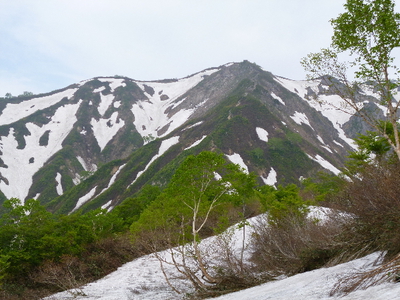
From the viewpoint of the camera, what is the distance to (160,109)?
13200cm

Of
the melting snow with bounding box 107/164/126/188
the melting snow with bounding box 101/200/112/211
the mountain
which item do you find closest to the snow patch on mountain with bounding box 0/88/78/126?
the mountain

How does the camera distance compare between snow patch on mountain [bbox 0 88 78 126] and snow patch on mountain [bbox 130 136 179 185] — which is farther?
snow patch on mountain [bbox 0 88 78 126]

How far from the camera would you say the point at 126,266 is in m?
21.2

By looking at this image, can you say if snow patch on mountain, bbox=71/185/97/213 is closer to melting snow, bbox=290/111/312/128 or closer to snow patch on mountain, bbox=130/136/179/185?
snow patch on mountain, bbox=130/136/179/185

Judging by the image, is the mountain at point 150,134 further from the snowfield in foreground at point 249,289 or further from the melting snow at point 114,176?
the snowfield in foreground at point 249,289

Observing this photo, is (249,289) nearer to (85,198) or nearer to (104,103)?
(85,198)

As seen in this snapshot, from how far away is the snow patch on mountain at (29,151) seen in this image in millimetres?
79500

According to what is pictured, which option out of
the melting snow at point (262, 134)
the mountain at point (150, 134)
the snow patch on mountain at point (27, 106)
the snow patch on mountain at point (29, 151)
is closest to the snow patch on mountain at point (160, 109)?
the mountain at point (150, 134)

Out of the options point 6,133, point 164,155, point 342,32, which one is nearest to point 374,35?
point 342,32

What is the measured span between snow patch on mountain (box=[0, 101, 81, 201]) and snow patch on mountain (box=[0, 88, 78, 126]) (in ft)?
29.1

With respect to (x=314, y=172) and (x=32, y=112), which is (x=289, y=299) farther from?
(x=32, y=112)

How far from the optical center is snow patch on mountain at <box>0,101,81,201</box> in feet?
261

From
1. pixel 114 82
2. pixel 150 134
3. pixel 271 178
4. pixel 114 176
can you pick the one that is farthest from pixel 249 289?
pixel 114 82

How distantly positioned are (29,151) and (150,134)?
143 feet
